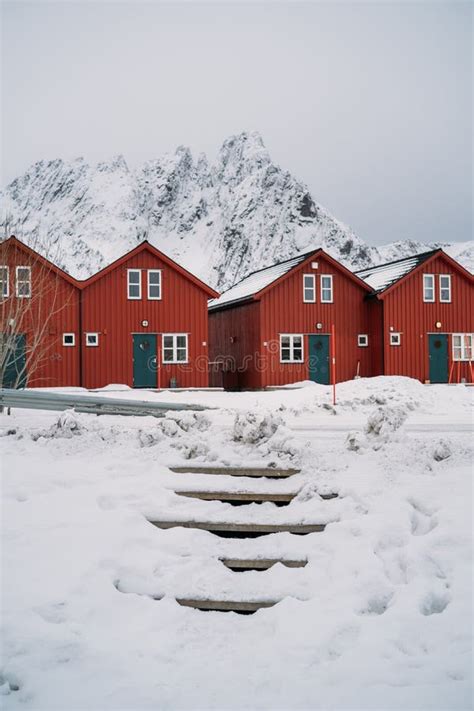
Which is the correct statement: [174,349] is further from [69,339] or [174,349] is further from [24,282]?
[24,282]

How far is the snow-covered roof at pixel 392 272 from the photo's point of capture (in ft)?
101

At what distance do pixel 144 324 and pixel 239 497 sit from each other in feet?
69.1

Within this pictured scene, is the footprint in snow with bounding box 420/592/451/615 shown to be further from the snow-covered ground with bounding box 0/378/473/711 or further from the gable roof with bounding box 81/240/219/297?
the gable roof with bounding box 81/240/219/297

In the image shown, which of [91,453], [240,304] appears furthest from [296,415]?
[240,304]

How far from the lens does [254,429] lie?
8117 mm

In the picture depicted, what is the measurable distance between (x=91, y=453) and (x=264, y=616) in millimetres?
3623

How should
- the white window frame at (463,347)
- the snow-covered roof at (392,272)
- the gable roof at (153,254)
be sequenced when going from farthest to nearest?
1. the white window frame at (463,347)
2. the snow-covered roof at (392,272)
3. the gable roof at (153,254)

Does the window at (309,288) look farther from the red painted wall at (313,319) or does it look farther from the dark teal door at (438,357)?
the dark teal door at (438,357)

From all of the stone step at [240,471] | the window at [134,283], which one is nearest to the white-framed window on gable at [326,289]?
the window at [134,283]

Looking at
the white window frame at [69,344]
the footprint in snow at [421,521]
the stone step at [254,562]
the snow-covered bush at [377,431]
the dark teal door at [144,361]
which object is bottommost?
the stone step at [254,562]

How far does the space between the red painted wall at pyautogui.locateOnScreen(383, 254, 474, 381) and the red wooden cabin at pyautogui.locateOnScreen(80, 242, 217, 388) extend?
8.53m

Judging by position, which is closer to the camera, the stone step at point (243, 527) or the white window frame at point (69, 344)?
the stone step at point (243, 527)

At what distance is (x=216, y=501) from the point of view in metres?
6.83

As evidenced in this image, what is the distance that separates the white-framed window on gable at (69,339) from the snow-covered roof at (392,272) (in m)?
14.1
